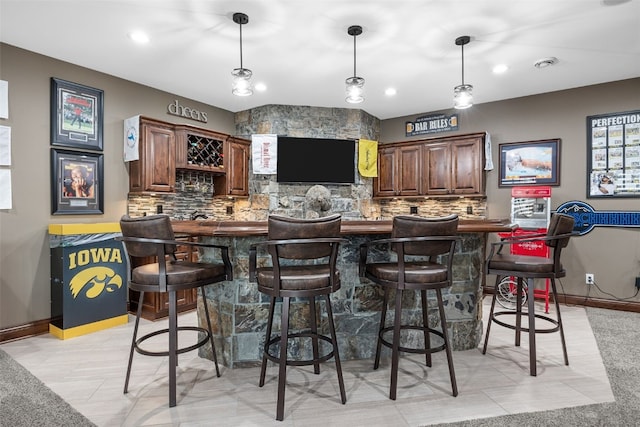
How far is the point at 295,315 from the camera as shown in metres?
2.55

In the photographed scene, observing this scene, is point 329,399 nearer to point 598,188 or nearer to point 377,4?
point 377,4

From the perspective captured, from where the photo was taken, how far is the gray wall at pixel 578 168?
4254 millimetres

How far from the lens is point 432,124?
18.9 feet

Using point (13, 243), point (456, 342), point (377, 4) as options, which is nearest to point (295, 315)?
point (456, 342)

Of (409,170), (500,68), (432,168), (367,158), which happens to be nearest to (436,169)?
(432,168)

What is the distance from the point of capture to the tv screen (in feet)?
18.1

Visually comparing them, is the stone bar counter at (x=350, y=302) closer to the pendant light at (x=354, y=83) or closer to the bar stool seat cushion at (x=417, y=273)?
the bar stool seat cushion at (x=417, y=273)

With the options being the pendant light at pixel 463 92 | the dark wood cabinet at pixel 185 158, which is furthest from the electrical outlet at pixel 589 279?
the dark wood cabinet at pixel 185 158

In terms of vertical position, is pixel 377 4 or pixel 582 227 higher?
pixel 377 4

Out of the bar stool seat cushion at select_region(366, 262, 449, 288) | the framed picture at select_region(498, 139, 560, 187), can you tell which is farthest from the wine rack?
the framed picture at select_region(498, 139, 560, 187)

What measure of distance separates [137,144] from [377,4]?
9.93 ft

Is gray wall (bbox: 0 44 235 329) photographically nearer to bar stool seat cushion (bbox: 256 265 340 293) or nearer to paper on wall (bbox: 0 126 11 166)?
paper on wall (bbox: 0 126 11 166)

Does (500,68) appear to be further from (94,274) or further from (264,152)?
(94,274)

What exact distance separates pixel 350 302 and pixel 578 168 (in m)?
3.90
